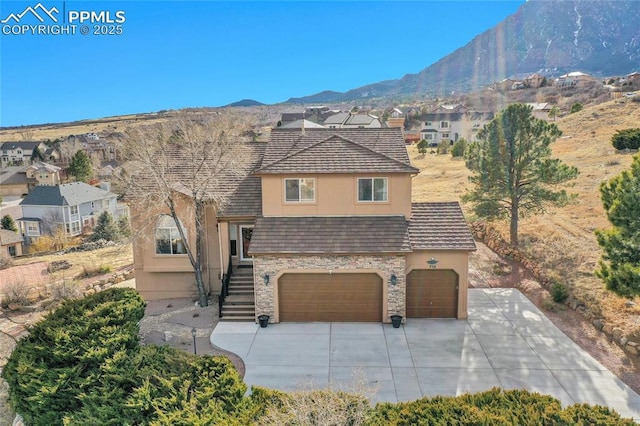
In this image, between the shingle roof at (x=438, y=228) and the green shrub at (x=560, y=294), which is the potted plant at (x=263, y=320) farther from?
the green shrub at (x=560, y=294)

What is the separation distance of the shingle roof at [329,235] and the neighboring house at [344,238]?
0.04 meters

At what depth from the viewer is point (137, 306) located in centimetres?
1416

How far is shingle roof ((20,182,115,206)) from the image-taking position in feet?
165

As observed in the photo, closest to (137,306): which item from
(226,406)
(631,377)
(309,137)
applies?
(226,406)

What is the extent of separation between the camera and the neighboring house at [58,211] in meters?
49.8

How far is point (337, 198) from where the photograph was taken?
56.5ft

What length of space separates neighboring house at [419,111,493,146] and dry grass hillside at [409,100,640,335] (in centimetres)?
2703

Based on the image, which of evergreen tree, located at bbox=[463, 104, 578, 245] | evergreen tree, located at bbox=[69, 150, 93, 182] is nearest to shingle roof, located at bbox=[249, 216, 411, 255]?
evergreen tree, located at bbox=[463, 104, 578, 245]

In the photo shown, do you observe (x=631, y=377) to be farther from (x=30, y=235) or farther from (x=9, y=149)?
(x=9, y=149)

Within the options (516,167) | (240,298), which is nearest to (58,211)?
(240,298)

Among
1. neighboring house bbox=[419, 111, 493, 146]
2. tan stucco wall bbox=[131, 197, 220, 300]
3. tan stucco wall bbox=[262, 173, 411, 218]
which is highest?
neighboring house bbox=[419, 111, 493, 146]

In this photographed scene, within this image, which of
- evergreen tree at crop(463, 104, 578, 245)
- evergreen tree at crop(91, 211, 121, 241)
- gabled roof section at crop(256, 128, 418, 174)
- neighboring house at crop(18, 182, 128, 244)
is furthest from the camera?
neighboring house at crop(18, 182, 128, 244)

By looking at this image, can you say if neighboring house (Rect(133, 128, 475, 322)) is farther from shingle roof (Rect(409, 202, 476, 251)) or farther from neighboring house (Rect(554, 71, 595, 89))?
neighboring house (Rect(554, 71, 595, 89))

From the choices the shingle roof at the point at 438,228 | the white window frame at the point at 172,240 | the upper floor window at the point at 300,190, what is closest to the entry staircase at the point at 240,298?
the white window frame at the point at 172,240
